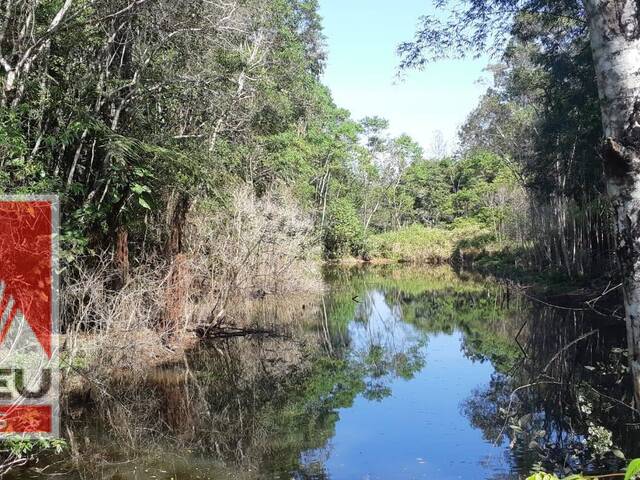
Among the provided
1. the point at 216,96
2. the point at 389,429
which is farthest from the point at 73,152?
the point at 389,429

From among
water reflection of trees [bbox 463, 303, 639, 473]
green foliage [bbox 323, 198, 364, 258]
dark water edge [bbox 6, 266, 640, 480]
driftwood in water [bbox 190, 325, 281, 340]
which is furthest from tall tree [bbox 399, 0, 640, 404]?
green foliage [bbox 323, 198, 364, 258]

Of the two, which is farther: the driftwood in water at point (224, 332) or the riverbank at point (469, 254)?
the riverbank at point (469, 254)

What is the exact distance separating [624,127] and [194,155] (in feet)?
31.5

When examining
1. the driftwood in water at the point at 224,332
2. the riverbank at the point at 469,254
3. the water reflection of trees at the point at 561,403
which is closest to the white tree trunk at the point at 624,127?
the water reflection of trees at the point at 561,403

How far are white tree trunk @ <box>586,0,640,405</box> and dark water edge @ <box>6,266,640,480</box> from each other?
43.8 inches

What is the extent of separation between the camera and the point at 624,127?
1869mm

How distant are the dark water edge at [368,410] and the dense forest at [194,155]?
43.1 inches

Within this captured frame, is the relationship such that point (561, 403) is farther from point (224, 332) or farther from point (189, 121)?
point (189, 121)

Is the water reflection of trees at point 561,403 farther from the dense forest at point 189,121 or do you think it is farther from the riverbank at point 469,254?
the riverbank at point 469,254

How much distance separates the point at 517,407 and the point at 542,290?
458 inches

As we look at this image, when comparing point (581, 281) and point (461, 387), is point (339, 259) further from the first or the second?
point (461, 387)

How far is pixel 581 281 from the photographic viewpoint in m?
18.0

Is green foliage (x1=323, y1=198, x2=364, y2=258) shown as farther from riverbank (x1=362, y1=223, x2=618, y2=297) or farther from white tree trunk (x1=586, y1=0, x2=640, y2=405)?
white tree trunk (x1=586, y1=0, x2=640, y2=405)

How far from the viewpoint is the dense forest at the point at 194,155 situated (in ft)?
27.5
